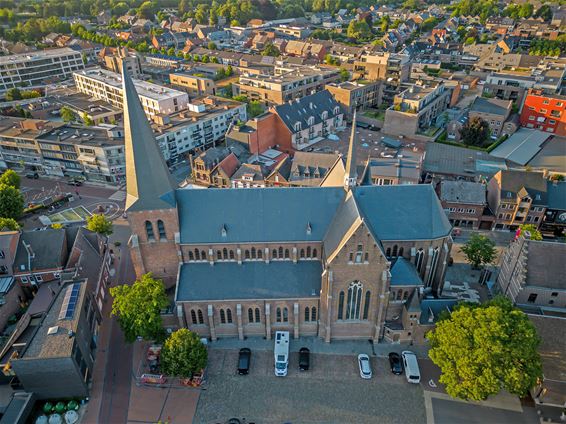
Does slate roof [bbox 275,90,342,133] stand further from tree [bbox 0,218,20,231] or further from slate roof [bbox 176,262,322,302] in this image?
tree [bbox 0,218,20,231]

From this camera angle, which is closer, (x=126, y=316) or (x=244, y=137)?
(x=126, y=316)

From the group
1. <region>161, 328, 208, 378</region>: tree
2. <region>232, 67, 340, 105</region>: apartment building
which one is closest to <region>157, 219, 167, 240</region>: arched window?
<region>161, 328, 208, 378</region>: tree

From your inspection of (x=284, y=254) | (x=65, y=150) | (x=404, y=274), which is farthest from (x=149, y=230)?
(x=65, y=150)

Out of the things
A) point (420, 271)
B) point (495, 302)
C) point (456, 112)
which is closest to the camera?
point (495, 302)

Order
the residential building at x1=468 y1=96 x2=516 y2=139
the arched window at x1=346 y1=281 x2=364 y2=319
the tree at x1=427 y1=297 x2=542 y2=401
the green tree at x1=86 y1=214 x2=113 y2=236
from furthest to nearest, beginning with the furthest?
1. the residential building at x1=468 y1=96 x2=516 y2=139
2. the green tree at x1=86 y1=214 x2=113 y2=236
3. the arched window at x1=346 y1=281 x2=364 y2=319
4. the tree at x1=427 y1=297 x2=542 y2=401

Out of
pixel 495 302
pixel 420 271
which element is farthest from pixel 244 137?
pixel 495 302

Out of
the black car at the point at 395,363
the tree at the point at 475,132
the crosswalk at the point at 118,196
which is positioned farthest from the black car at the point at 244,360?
the tree at the point at 475,132

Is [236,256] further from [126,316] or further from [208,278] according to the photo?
[126,316]
